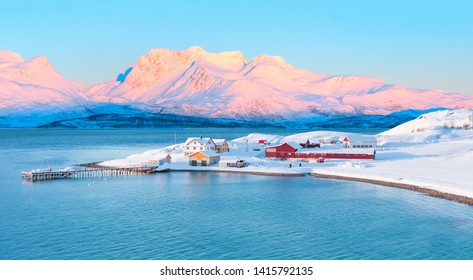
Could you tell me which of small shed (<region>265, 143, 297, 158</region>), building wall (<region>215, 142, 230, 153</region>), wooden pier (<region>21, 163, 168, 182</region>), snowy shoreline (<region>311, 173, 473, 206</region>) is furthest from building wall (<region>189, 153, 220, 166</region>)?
snowy shoreline (<region>311, 173, 473, 206</region>)

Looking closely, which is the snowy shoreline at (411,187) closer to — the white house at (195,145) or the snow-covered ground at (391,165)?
the snow-covered ground at (391,165)

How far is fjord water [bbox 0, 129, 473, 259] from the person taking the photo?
3312 cm

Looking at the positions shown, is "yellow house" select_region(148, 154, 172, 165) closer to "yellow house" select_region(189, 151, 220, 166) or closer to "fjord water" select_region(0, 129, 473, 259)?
"yellow house" select_region(189, 151, 220, 166)

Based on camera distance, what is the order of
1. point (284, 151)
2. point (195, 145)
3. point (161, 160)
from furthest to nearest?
point (195, 145) → point (284, 151) → point (161, 160)

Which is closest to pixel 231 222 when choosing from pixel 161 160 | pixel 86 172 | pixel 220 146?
pixel 86 172

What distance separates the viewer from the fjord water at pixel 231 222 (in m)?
33.1

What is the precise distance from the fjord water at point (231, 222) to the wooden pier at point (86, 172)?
30.2 feet

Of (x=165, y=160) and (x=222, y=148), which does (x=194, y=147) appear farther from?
(x=165, y=160)

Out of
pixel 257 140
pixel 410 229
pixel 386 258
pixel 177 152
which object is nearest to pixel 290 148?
pixel 177 152

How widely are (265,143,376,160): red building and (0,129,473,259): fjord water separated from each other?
80.8 feet

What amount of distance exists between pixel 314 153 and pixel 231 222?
167ft

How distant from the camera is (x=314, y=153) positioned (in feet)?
295

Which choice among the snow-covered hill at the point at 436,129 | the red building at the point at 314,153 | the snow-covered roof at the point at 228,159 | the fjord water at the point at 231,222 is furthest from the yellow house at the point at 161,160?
the snow-covered hill at the point at 436,129

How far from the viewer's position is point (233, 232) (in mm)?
37750
